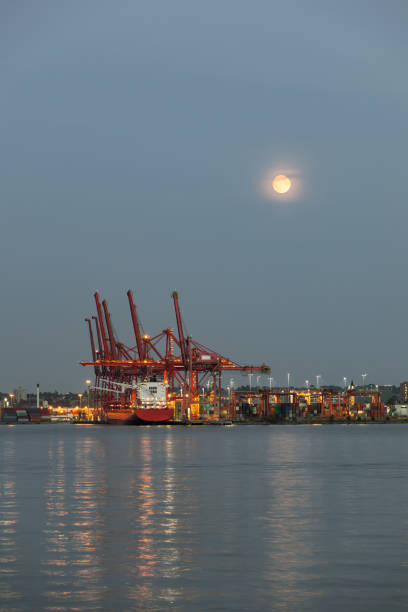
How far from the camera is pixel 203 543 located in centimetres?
2484

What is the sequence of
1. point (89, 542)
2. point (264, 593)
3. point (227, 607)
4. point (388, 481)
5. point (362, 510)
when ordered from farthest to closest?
point (388, 481) < point (362, 510) < point (89, 542) < point (264, 593) < point (227, 607)

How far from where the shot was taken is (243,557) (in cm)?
2248

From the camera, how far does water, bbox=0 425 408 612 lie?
17641 millimetres

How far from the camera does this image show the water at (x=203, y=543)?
17.6 m

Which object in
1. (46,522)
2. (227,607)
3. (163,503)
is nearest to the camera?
(227,607)

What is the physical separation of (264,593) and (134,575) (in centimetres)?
329

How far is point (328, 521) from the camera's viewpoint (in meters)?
30.0

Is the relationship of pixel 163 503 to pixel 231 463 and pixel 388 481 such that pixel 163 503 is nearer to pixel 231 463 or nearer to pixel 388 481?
pixel 388 481

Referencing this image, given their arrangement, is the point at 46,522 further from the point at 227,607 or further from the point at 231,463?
the point at 231,463

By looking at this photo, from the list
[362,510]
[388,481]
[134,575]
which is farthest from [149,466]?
[134,575]

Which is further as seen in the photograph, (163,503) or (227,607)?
(163,503)

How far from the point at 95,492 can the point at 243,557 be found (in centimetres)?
1938

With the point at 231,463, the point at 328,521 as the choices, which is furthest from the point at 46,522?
the point at 231,463

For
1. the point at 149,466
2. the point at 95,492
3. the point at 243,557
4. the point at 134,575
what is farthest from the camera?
the point at 149,466
